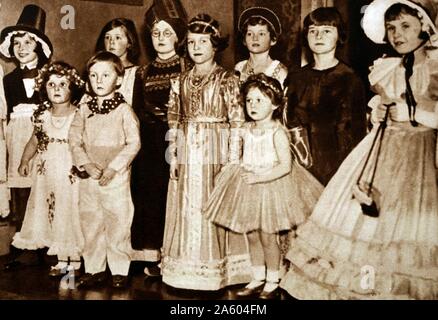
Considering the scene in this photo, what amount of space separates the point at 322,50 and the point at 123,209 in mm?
1318

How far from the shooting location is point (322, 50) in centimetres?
294

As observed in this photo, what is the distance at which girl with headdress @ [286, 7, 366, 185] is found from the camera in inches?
114

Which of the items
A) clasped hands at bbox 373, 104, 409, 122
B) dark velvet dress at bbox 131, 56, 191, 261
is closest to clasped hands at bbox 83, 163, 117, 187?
dark velvet dress at bbox 131, 56, 191, 261

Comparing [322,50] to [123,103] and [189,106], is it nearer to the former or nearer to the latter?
[189,106]

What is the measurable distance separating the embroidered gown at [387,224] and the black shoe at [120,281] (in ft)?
2.98

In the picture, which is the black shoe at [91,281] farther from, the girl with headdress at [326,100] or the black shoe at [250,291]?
the girl with headdress at [326,100]

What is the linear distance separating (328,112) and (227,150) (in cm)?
54

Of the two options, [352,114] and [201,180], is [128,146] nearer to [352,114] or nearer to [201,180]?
[201,180]

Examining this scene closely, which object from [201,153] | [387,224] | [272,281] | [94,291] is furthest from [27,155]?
[387,224]

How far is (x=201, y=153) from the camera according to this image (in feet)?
9.97

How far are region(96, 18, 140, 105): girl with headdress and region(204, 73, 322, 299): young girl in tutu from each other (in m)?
0.67
